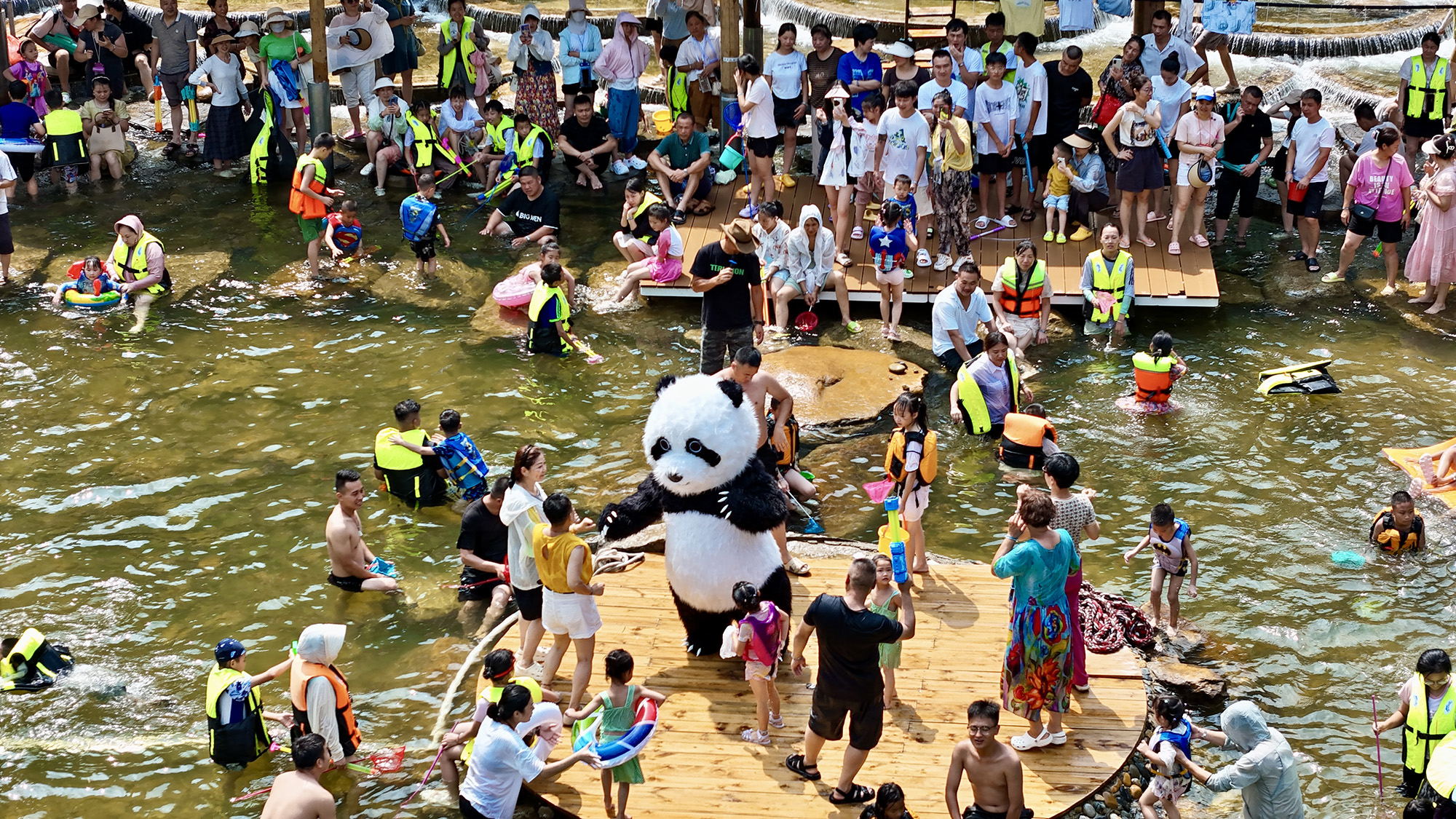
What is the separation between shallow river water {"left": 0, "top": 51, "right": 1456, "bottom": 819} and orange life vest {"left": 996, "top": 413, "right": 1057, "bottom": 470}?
25 cm

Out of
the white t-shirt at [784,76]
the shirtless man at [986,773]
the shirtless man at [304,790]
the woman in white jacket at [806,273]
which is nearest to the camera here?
the shirtless man at [986,773]

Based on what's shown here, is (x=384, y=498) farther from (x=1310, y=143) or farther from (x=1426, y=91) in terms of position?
(x=1426, y=91)

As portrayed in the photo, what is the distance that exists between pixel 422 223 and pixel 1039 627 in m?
9.10

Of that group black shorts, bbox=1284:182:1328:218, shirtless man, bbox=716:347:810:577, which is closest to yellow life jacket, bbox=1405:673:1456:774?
shirtless man, bbox=716:347:810:577

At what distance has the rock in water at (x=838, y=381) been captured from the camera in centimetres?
1238

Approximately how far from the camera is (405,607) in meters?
9.84

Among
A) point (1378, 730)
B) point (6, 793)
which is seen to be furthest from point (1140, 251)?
point (6, 793)

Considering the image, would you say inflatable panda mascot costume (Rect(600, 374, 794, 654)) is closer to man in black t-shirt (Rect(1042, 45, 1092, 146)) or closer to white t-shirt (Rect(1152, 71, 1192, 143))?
white t-shirt (Rect(1152, 71, 1192, 143))

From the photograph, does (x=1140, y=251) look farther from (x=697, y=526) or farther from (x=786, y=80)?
(x=697, y=526)

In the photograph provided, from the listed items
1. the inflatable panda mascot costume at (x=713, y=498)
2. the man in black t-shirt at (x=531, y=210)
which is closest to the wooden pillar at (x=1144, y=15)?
the man in black t-shirt at (x=531, y=210)

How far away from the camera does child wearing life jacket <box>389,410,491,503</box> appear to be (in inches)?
425

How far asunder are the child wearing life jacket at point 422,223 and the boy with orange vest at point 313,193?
73 centimetres

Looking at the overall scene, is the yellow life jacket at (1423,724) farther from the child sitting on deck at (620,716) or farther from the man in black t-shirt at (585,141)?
the man in black t-shirt at (585,141)

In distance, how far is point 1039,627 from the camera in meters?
7.67
